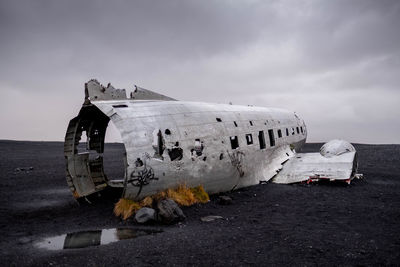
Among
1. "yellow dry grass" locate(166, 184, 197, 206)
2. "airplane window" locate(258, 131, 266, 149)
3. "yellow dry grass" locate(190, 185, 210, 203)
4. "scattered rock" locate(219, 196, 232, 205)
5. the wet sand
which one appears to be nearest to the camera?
the wet sand

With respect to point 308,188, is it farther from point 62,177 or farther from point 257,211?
point 62,177

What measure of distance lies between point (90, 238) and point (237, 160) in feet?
26.2

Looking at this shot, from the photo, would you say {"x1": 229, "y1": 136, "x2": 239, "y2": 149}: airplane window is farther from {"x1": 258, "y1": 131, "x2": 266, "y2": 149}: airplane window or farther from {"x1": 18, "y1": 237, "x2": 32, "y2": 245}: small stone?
{"x1": 18, "y1": 237, "x2": 32, "y2": 245}: small stone

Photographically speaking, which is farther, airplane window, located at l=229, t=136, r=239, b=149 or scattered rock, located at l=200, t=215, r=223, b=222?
airplane window, located at l=229, t=136, r=239, b=149

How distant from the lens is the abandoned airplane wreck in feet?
40.7

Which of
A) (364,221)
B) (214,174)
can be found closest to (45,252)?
(214,174)

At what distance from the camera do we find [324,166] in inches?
772

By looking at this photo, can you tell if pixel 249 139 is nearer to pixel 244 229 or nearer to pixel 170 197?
pixel 170 197

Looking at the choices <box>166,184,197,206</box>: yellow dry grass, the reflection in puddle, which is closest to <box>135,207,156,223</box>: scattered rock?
the reflection in puddle

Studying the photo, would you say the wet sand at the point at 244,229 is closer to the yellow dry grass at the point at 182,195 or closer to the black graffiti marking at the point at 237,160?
the yellow dry grass at the point at 182,195

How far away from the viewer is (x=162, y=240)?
10031 millimetres

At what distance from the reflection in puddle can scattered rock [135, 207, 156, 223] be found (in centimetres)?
52

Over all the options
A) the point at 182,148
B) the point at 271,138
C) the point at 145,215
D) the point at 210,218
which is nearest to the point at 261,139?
the point at 271,138

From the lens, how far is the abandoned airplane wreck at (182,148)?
12.4 m
